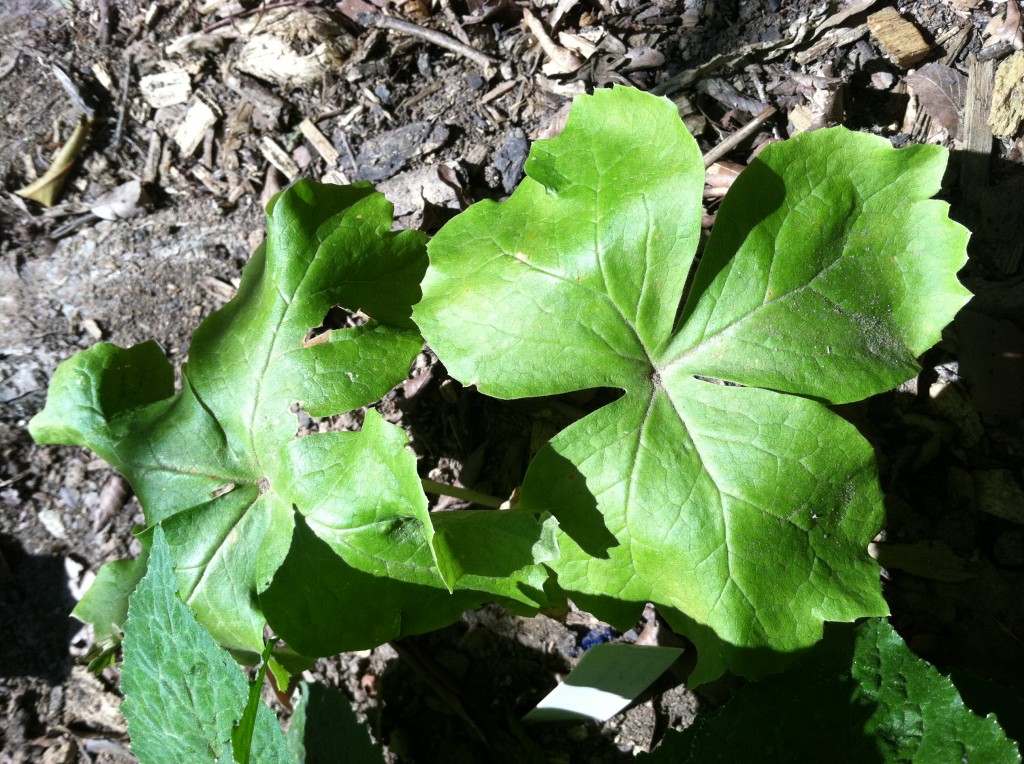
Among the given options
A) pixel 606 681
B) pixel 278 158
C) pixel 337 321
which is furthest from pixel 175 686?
pixel 278 158

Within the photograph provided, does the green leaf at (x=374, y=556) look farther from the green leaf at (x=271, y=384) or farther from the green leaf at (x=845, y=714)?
the green leaf at (x=845, y=714)

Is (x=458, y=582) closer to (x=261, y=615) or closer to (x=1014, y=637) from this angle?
(x=261, y=615)

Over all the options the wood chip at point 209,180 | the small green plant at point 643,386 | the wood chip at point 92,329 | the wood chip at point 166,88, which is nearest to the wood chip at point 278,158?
the wood chip at point 209,180

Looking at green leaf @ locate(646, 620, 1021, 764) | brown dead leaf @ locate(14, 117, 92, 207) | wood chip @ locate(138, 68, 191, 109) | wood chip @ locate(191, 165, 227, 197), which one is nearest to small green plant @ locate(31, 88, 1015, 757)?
green leaf @ locate(646, 620, 1021, 764)

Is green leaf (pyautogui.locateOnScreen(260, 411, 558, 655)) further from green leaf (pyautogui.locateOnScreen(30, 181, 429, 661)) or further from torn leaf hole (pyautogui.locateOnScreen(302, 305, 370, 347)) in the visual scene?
torn leaf hole (pyautogui.locateOnScreen(302, 305, 370, 347))

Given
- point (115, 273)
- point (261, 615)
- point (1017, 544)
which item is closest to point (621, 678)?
point (261, 615)

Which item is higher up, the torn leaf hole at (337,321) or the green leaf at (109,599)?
the torn leaf hole at (337,321)

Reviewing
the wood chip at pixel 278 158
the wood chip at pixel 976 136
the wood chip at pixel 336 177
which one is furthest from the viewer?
the wood chip at pixel 278 158
